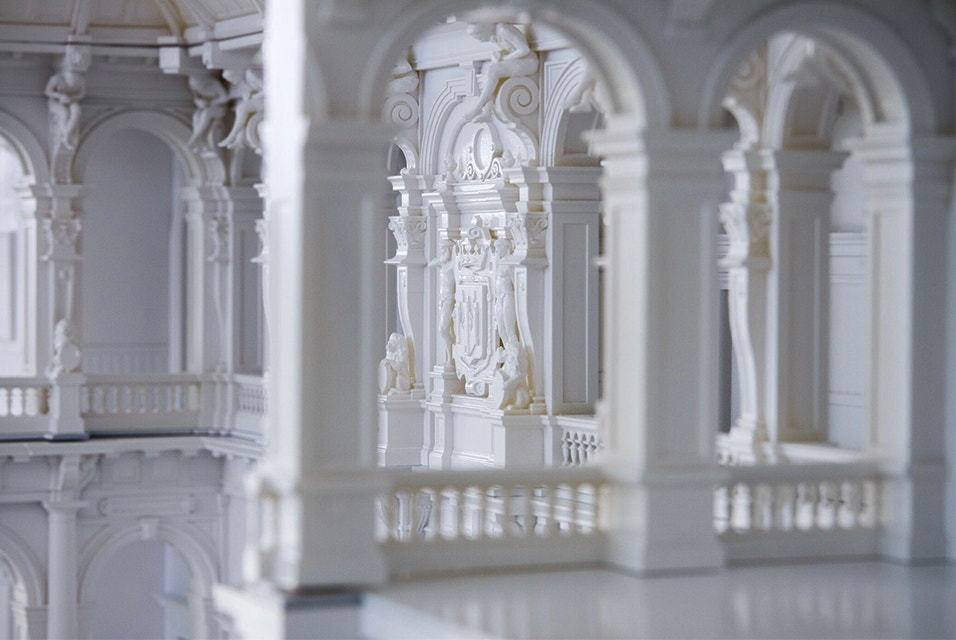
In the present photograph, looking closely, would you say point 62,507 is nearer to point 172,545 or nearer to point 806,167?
point 172,545

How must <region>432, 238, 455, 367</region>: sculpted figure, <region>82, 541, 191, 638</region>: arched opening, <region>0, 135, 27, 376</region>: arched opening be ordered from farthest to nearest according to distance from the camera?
<region>0, 135, 27, 376</region>: arched opening < <region>82, 541, 191, 638</region>: arched opening < <region>432, 238, 455, 367</region>: sculpted figure

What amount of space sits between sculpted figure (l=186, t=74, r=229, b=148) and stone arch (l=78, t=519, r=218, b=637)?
16.2 feet

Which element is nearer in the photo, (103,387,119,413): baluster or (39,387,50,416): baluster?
(39,387,50,416): baluster

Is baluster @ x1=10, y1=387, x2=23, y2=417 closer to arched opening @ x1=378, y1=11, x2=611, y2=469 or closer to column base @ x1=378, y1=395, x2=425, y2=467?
column base @ x1=378, y1=395, x2=425, y2=467

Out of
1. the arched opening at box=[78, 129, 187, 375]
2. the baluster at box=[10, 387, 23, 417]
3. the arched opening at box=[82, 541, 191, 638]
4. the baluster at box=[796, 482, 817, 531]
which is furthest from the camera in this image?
the arched opening at box=[82, 541, 191, 638]

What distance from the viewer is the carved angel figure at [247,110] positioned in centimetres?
2164

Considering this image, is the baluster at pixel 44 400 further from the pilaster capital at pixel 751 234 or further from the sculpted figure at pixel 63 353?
the pilaster capital at pixel 751 234

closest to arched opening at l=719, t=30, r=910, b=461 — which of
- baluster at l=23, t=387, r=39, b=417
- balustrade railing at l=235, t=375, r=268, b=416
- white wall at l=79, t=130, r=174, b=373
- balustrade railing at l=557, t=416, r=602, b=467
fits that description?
balustrade railing at l=557, t=416, r=602, b=467

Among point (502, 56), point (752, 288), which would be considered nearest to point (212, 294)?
point (502, 56)

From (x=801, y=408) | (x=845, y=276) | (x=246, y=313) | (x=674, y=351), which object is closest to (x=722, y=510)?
(x=801, y=408)

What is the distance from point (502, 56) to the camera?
1805cm

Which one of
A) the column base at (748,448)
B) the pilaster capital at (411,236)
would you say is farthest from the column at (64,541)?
the column base at (748,448)

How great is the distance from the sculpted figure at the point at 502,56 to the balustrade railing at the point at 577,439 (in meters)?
3.24

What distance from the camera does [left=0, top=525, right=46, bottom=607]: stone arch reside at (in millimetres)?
22562
